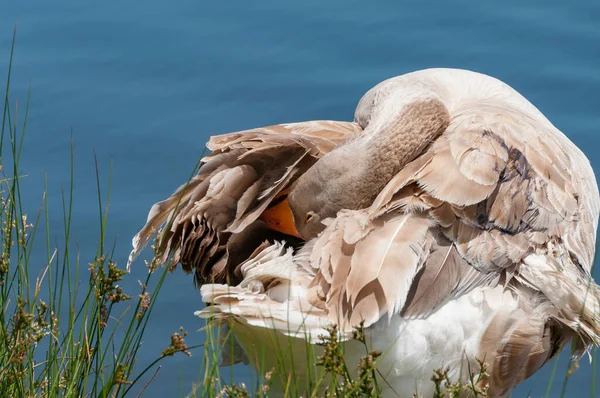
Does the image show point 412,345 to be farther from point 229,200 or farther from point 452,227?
point 229,200

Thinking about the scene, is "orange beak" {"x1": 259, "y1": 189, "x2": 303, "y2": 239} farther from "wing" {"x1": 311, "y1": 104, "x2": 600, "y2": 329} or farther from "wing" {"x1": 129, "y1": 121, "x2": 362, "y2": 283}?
"wing" {"x1": 311, "y1": 104, "x2": 600, "y2": 329}

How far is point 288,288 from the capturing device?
169 inches

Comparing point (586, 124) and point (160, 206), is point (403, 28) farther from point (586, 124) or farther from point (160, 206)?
point (160, 206)

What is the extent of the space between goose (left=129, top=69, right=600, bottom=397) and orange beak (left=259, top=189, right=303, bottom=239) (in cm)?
1

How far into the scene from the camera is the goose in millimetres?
4207

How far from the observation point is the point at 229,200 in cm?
502

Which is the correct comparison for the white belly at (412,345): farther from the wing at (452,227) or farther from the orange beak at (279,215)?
the orange beak at (279,215)

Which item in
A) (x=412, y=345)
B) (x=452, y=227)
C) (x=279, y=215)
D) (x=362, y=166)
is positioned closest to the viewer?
(x=412, y=345)

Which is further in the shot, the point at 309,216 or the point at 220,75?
the point at 220,75

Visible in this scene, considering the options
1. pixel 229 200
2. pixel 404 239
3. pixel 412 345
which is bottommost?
pixel 412 345

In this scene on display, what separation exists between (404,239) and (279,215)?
1.05 m

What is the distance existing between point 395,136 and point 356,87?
3565 mm

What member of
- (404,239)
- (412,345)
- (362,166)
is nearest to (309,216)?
(362,166)

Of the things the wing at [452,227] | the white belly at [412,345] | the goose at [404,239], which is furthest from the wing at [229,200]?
the white belly at [412,345]
